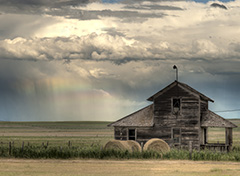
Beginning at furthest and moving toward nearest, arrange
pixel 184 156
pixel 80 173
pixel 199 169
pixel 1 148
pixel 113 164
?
pixel 1 148
pixel 184 156
pixel 113 164
pixel 199 169
pixel 80 173

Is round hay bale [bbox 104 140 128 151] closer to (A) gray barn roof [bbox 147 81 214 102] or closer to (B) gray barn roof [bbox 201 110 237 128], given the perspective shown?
(A) gray barn roof [bbox 147 81 214 102]

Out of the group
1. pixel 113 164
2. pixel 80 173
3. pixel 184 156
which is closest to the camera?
pixel 80 173

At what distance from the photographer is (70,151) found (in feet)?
120

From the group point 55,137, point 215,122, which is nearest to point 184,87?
point 215,122

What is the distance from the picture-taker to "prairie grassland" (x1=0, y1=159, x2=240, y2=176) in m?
27.0

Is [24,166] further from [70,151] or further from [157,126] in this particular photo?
[157,126]

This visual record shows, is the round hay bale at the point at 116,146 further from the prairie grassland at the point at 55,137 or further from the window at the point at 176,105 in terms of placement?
the prairie grassland at the point at 55,137

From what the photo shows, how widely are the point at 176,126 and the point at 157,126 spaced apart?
5.91 feet

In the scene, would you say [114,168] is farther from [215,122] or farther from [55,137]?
[55,137]

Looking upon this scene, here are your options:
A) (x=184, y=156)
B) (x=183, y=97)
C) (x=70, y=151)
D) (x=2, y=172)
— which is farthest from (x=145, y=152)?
(x=2, y=172)

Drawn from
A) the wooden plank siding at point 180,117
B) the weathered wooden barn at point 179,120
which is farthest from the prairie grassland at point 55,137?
the wooden plank siding at point 180,117

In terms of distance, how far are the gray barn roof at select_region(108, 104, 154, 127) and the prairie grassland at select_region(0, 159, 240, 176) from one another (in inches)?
411

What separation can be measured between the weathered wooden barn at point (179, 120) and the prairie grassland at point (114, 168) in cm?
882

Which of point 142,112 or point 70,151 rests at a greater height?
point 142,112
